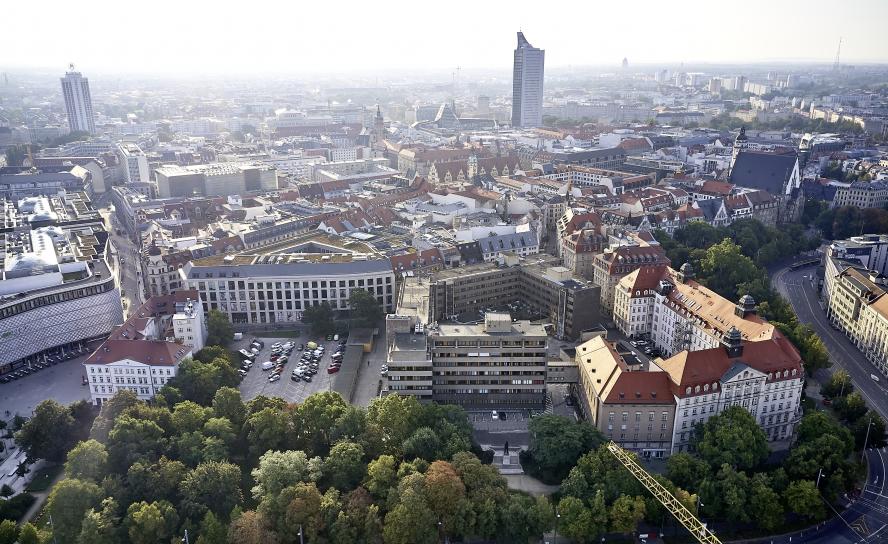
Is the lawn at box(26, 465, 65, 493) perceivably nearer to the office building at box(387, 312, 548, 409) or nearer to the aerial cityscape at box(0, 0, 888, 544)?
the aerial cityscape at box(0, 0, 888, 544)

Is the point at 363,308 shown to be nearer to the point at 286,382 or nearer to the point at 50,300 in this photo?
the point at 286,382

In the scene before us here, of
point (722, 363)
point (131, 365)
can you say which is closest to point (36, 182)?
point (131, 365)

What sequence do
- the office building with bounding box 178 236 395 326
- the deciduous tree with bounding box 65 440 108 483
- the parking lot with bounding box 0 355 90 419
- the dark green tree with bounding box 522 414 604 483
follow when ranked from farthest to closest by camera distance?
the office building with bounding box 178 236 395 326 < the parking lot with bounding box 0 355 90 419 < the dark green tree with bounding box 522 414 604 483 < the deciduous tree with bounding box 65 440 108 483

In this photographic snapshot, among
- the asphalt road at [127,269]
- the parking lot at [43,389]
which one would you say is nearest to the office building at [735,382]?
the parking lot at [43,389]

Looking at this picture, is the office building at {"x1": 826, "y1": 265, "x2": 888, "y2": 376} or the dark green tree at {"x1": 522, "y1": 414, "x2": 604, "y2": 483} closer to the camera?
the dark green tree at {"x1": 522, "y1": 414, "x2": 604, "y2": 483}

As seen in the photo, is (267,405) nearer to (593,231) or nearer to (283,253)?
(283,253)

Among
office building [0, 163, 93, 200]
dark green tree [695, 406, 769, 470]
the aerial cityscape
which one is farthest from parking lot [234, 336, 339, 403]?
office building [0, 163, 93, 200]
